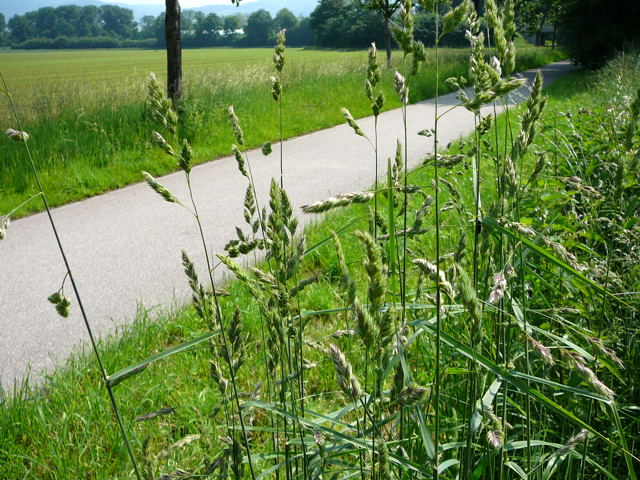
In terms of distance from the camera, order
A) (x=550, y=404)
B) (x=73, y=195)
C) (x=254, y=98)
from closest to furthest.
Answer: (x=550, y=404)
(x=73, y=195)
(x=254, y=98)

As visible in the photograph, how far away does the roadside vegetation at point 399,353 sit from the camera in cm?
115

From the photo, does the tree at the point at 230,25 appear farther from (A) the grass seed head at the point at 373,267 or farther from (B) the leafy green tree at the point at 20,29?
(A) the grass seed head at the point at 373,267

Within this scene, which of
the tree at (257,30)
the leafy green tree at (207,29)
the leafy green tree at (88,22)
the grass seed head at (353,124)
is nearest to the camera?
the grass seed head at (353,124)

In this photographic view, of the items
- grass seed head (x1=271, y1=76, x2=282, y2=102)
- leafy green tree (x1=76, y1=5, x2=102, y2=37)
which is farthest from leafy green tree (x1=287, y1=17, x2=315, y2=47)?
grass seed head (x1=271, y1=76, x2=282, y2=102)

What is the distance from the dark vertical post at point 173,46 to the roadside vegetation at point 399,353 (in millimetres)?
7478

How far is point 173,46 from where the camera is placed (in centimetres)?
1056

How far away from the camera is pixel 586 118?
259 inches

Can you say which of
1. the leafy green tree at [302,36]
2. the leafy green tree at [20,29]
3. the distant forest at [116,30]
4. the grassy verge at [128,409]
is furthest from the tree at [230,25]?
the grassy verge at [128,409]

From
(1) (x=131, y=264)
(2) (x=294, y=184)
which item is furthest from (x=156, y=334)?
(2) (x=294, y=184)

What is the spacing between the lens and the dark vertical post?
1030 cm

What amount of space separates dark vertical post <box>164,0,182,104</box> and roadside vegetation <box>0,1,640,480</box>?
748 cm

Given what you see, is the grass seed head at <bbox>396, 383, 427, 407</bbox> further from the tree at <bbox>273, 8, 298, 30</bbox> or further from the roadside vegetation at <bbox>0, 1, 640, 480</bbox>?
the tree at <bbox>273, 8, 298, 30</bbox>

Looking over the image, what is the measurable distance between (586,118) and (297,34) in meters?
121

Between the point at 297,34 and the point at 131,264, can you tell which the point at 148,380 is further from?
→ the point at 297,34
